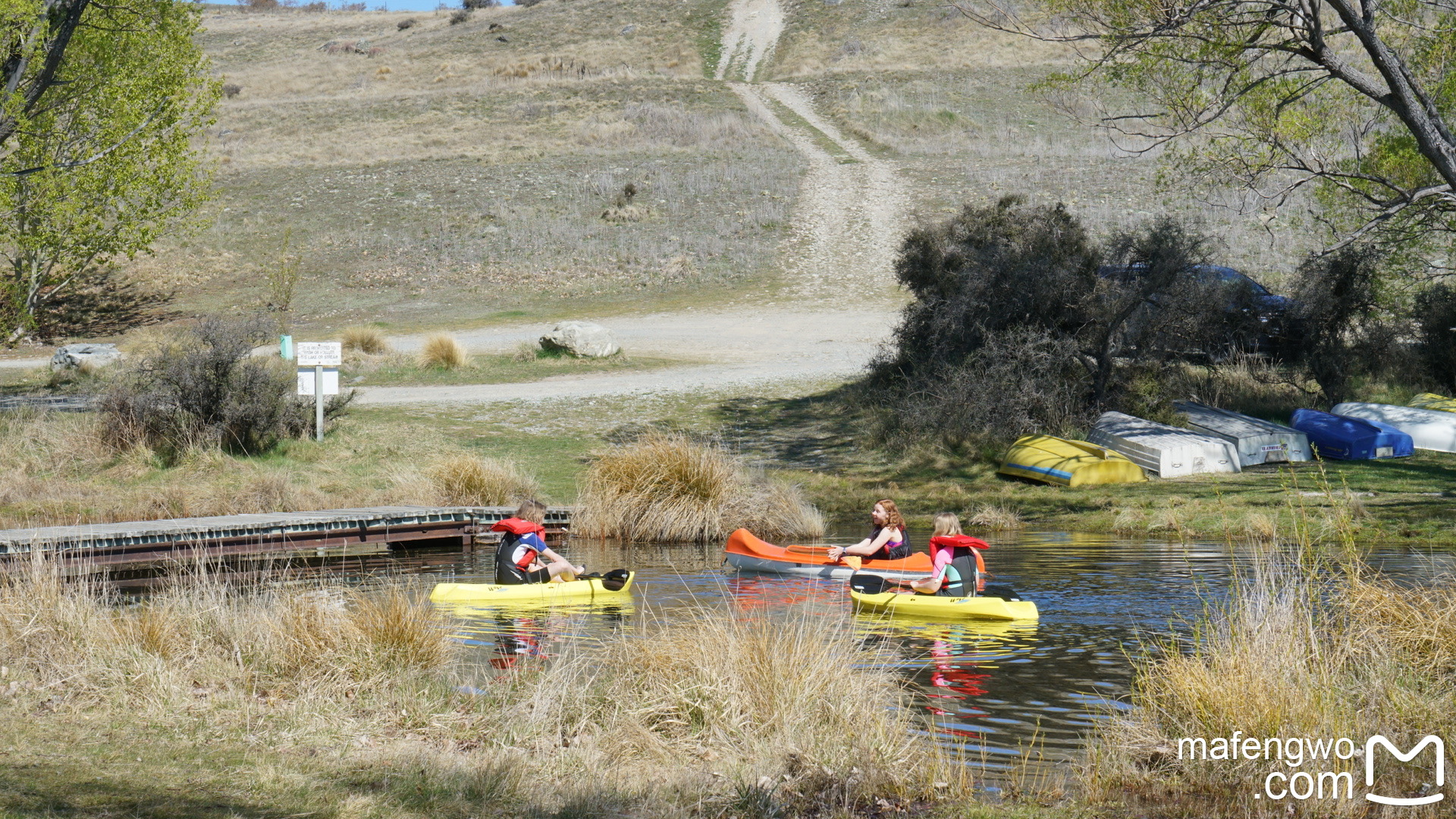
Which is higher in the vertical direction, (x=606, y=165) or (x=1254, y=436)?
(x=606, y=165)

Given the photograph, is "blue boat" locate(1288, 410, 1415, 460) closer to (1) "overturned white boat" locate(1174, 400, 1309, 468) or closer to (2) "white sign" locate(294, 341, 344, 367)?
(1) "overturned white boat" locate(1174, 400, 1309, 468)

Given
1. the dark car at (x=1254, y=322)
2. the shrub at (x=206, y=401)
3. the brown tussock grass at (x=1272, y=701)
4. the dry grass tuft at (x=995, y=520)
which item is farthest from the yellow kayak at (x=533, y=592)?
the dark car at (x=1254, y=322)

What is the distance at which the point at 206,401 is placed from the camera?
1961 centimetres

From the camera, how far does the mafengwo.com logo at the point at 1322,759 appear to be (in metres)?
5.86

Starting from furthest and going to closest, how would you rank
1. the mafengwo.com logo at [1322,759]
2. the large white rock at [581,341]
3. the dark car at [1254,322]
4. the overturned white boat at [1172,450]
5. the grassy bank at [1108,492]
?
the large white rock at [581,341]
the dark car at [1254,322]
the overturned white boat at [1172,450]
the grassy bank at [1108,492]
the mafengwo.com logo at [1322,759]

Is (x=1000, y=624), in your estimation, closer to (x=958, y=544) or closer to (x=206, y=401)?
(x=958, y=544)

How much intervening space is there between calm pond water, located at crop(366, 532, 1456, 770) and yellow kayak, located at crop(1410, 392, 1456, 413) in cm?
868

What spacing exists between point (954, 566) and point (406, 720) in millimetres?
6128

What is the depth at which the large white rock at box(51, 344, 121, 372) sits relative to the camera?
90.8ft

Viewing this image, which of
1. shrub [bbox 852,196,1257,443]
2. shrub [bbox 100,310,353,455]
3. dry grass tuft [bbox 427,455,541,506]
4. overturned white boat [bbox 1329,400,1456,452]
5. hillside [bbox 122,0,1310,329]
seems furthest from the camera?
hillside [bbox 122,0,1310,329]

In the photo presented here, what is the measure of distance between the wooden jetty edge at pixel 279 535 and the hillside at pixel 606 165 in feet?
68.1

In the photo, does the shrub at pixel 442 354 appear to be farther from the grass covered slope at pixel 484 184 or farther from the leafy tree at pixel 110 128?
the grass covered slope at pixel 484 184

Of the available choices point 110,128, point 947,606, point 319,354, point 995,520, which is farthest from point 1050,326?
point 110,128

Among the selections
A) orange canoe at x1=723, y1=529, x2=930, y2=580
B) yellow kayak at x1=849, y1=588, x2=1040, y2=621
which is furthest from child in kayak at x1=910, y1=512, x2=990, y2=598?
orange canoe at x1=723, y1=529, x2=930, y2=580
